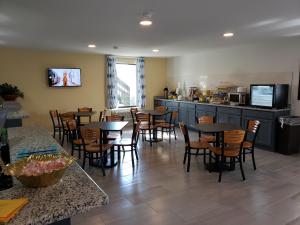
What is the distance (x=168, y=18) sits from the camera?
10.9 ft

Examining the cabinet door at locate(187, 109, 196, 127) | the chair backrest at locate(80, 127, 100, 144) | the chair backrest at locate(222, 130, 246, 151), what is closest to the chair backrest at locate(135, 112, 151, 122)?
the cabinet door at locate(187, 109, 196, 127)

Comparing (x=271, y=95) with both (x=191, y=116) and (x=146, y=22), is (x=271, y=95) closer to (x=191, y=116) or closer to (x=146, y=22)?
(x=191, y=116)

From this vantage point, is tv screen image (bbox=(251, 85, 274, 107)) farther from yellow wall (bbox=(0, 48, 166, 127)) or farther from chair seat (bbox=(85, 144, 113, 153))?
yellow wall (bbox=(0, 48, 166, 127))

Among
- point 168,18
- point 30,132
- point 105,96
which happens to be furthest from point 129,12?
point 105,96

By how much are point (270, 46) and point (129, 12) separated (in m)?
3.66

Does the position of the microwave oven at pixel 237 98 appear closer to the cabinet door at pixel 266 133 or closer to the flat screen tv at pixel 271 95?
the flat screen tv at pixel 271 95

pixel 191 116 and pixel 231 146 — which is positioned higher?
pixel 191 116

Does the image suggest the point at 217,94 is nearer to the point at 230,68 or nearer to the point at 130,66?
the point at 230,68

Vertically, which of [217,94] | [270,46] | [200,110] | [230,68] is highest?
[270,46]

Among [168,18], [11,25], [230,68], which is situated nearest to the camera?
[168,18]

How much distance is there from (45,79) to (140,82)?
9.61ft

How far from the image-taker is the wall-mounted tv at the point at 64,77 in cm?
661

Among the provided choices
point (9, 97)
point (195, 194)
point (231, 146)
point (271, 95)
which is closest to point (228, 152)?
point (231, 146)

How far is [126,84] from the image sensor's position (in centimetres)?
800
